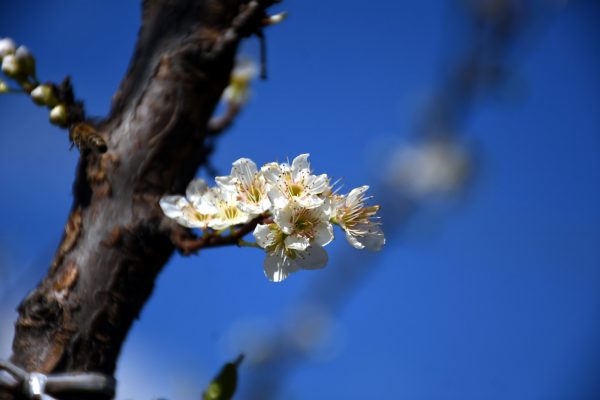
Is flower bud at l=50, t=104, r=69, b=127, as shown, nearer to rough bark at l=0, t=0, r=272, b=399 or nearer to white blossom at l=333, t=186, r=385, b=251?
rough bark at l=0, t=0, r=272, b=399

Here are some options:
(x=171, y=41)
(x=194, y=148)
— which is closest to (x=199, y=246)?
(x=194, y=148)

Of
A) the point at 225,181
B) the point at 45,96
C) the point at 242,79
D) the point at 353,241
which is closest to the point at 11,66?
the point at 45,96

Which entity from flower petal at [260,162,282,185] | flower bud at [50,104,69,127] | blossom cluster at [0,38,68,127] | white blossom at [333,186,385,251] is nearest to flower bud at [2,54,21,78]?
blossom cluster at [0,38,68,127]

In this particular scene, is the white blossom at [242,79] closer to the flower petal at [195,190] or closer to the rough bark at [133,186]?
the rough bark at [133,186]

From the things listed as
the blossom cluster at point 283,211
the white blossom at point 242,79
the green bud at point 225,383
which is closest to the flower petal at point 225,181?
the blossom cluster at point 283,211

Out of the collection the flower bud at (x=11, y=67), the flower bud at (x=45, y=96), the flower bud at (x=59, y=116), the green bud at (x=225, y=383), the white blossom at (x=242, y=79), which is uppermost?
the white blossom at (x=242, y=79)

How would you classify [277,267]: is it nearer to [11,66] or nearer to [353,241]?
[353,241]

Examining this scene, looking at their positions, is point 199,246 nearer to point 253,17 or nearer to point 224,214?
point 224,214
